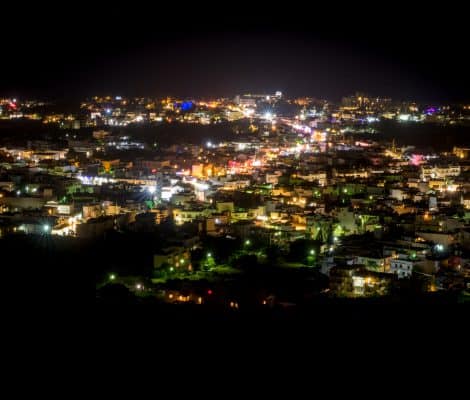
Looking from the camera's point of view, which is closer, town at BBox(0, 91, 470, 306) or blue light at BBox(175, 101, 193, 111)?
town at BBox(0, 91, 470, 306)

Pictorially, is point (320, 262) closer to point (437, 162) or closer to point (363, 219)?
point (363, 219)

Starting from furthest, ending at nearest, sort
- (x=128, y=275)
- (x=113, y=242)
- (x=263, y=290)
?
(x=113, y=242)
(x=128, y=275)
(x=263, y=290)

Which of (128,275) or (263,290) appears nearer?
(263,290)

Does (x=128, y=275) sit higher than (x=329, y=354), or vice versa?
(x=128, y=275)

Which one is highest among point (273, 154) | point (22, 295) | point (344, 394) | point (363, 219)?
Result: point (273, 154)

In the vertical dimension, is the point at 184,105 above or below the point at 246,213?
above

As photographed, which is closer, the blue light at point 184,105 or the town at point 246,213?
the town at point 246,213

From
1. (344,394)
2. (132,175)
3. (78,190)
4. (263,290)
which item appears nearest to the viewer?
(344,394)

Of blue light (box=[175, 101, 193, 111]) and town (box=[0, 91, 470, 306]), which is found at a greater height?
blue light (box=[175, 101, 193, 111])

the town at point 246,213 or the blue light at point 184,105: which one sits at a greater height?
the blue light at point 184,105

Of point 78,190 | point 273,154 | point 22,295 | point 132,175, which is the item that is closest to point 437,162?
point 273,154

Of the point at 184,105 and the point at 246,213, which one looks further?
the point at 184,105
